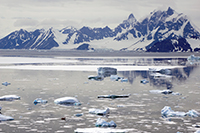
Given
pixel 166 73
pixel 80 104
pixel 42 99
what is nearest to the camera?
pixel 80 104

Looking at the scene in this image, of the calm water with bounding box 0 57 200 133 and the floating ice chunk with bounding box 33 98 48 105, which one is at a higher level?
the floating ice chunk with bounding box 33 98 48 105

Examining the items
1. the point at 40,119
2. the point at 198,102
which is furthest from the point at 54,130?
the point at 198,102

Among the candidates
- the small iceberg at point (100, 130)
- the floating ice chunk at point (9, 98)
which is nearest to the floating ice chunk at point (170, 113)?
the small iceberg at point (100, 130)

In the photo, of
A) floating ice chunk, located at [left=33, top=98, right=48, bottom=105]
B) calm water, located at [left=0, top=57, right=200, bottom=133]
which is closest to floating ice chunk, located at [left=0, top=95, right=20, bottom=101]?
calm water, located at [left=0, top=57, right=200, bottom=133]

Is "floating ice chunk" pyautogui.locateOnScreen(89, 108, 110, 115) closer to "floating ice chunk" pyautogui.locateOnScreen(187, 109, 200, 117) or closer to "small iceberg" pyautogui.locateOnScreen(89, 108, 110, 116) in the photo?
"small iceberg" pyautogui.locateOnScreen(89, 108, 110, 116)

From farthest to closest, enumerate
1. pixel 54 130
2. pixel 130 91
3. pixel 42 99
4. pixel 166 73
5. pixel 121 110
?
1. pixel 166 73
2. pixel 130 91
3. pixel 42 99
4. pixel 121 110
5. pixel 54 130

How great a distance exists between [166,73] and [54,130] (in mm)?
27832

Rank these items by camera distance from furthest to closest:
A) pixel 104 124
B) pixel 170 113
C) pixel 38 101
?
1. pixel 38 101
2. pixel 170 113
3. pixel 104 124

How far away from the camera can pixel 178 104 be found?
18.0 meters

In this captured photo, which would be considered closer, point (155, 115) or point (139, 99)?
point (155, 115)

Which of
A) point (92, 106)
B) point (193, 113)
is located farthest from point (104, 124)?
point (193, 113)

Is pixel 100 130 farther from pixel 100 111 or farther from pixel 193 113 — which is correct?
pixel 193 113

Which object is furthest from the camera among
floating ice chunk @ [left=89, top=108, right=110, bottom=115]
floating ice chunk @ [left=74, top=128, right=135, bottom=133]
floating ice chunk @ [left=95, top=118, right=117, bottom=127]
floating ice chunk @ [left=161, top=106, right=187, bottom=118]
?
floating ice chunk @ [left=89, top=108, right=110, bottom=115]

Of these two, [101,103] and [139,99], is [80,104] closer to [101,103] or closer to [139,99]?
[101,103]
